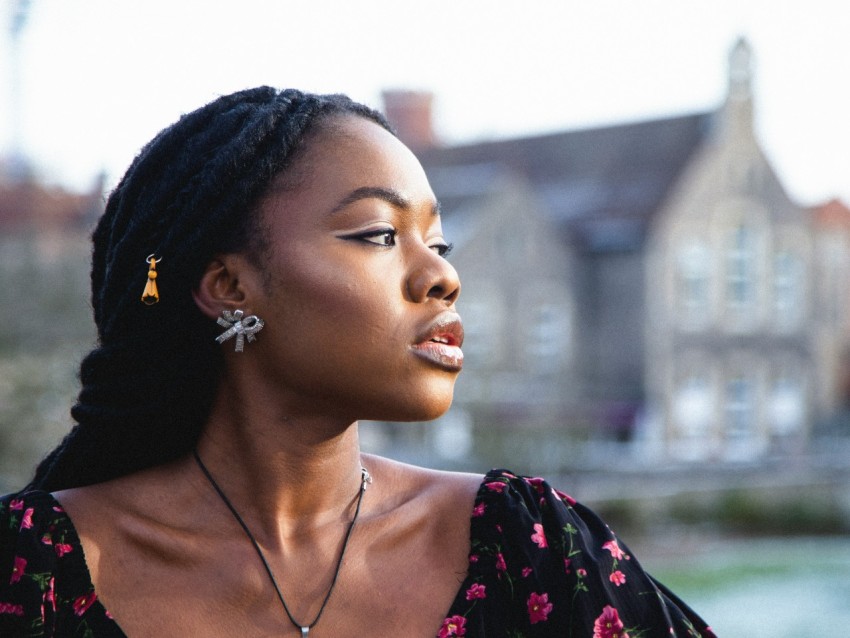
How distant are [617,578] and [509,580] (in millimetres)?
215

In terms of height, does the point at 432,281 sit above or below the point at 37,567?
above

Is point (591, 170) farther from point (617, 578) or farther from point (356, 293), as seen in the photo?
point (356, 293)

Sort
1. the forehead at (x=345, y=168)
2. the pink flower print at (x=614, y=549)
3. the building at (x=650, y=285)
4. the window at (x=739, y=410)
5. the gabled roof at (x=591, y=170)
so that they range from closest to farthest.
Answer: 1. the forehead at (x=345, y=168)
2. the pink flower print at (x=614, y=549)
3. the building at (x=650, y=285)
4. the gabled roof at (x=591, y=170)
5. the window at (x=739, y=410)

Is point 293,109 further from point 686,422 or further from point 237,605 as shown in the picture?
point 686,422

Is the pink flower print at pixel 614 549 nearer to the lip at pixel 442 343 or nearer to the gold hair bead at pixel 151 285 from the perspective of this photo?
the lip at pixel 442 343

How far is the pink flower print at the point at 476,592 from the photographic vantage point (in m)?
2.23

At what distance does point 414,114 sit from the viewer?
33.3m

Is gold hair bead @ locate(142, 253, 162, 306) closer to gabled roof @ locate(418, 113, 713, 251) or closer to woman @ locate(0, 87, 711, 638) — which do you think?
woman @ locate(0, 87, 711, 638)

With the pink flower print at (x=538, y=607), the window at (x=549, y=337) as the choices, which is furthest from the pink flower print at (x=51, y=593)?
the window at (x=549, y=337)

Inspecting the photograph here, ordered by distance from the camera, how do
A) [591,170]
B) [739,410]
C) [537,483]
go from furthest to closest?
[591,170] < [739,410] < [537,483]

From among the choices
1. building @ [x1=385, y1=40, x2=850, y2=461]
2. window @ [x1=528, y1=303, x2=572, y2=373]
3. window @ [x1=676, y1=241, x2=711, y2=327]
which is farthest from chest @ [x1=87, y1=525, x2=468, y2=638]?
window @ [x1=676, y1=241, x2=711, y2=327]

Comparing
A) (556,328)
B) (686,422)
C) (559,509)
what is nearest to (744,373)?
(686,422)

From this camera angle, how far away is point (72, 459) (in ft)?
7.77

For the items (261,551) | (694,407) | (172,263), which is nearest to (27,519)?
(261,551)
